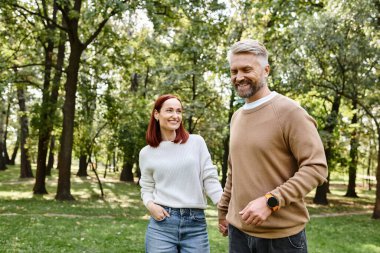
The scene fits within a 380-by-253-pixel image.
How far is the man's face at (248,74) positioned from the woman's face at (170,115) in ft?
3.67

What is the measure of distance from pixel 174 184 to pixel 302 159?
1558mm

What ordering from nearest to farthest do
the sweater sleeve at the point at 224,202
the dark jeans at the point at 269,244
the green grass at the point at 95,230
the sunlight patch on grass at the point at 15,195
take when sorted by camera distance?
the dark jeans at the point at 269,244 < the sweater sleeve at the point at 224,202 < the green grass at the point at 95,230 < the sunlight patch on grass at the point at 15,195

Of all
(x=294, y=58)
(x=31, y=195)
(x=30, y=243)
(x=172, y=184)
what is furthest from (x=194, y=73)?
(x=172, y=184)

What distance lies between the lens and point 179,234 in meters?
3.81

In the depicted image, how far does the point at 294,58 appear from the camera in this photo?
17.4 meters

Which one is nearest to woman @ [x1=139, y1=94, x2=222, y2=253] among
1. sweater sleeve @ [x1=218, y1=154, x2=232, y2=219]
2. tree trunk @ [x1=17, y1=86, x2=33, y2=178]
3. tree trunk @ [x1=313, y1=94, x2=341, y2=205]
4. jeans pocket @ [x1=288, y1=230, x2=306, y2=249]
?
sweater sleeve @ [x1=218, y1=154, x2=232, y2=219]

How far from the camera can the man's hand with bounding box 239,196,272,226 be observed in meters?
2.64

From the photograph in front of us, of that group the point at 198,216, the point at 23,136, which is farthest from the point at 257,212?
the point at 23,136

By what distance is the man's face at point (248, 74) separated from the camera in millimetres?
3018

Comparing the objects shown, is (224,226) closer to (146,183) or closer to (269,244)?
(269,244)

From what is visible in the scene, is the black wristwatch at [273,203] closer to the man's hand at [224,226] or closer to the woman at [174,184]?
the man's hand at [224,226]

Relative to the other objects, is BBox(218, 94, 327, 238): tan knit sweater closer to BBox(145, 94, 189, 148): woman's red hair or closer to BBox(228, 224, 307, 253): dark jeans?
Answer: BBox(228, 224, 307, 253): dark jeans

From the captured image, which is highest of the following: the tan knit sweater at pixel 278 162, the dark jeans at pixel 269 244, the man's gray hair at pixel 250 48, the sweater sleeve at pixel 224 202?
the man's gray hair at pixel 250 48

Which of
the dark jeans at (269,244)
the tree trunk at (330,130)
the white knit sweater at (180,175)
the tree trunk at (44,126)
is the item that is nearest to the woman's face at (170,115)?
the white knit sweater at (180,175)
